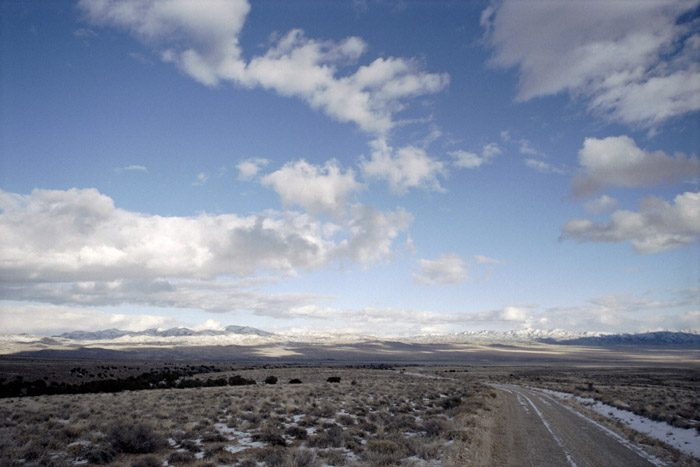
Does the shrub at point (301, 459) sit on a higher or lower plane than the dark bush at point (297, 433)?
higher

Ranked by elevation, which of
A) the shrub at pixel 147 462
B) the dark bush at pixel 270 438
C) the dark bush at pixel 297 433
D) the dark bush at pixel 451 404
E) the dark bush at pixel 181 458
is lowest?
the dark bush at pixel 451 404

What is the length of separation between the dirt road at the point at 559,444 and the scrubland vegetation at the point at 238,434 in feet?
3.10

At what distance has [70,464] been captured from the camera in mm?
10242

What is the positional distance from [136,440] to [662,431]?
22.5 meters

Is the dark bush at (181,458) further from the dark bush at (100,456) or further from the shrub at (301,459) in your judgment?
the shrub at (301,459)

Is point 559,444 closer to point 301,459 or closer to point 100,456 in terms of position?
point 301,459

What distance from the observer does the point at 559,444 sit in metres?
13.4

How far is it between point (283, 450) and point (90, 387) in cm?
2863

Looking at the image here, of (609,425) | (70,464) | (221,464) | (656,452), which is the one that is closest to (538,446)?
(656,452)

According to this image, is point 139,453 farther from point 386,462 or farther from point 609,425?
point 609,425

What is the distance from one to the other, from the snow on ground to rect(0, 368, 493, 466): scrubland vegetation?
711cm

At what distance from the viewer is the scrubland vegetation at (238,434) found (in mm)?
10742

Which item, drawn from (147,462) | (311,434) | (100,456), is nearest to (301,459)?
(147,462)

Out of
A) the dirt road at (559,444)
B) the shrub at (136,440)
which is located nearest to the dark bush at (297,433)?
the shrub at (136,440)
